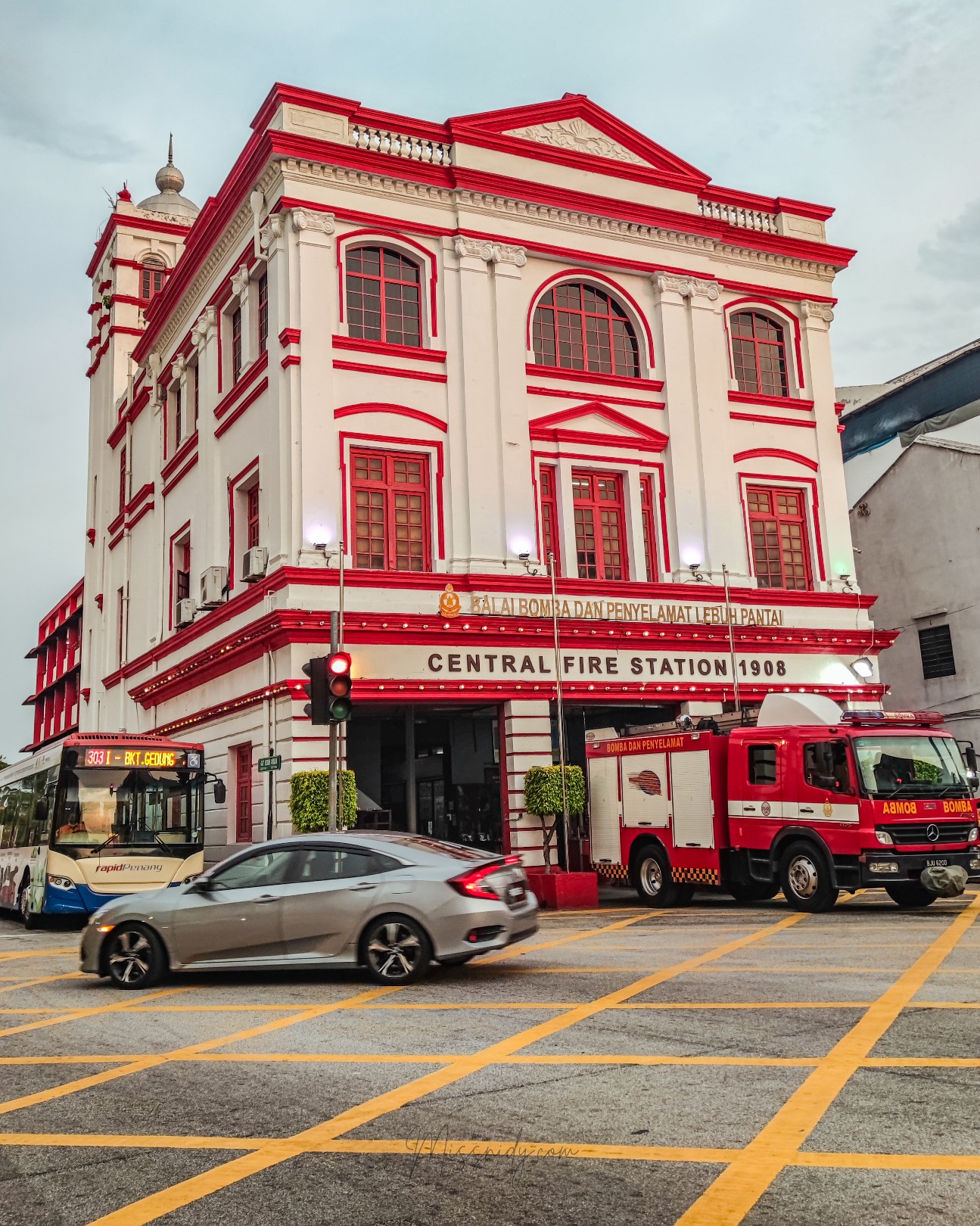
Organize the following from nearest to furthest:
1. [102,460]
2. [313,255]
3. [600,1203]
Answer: [600,1203], [313,255], [102,460]

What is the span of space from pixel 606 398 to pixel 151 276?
20487 millimetres

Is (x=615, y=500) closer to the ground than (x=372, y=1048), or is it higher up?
higher up

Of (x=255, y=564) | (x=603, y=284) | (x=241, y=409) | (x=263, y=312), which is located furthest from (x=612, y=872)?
(x=263, y=312)

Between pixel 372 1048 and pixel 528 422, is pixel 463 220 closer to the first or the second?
pixel 528 422

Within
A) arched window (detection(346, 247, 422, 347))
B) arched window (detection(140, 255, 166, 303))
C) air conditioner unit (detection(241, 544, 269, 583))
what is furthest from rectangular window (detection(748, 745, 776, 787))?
arched window (detection(140, 255, 166, 303))

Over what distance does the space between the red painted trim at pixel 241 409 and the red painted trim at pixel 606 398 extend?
5.35 meters

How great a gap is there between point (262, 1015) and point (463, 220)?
1869 centimetres

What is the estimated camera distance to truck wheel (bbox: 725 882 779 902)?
17953 millimetres

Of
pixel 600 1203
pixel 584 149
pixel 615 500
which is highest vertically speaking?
pixel 584 149

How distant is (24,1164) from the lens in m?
5.54

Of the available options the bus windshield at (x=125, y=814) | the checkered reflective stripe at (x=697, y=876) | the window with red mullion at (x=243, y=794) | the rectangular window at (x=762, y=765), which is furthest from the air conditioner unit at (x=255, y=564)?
the rectangular window at (x=762, y=765)

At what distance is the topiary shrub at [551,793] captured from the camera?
67.9 feet

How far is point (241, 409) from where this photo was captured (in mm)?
24422

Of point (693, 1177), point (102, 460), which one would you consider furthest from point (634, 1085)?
point (102, 460)
